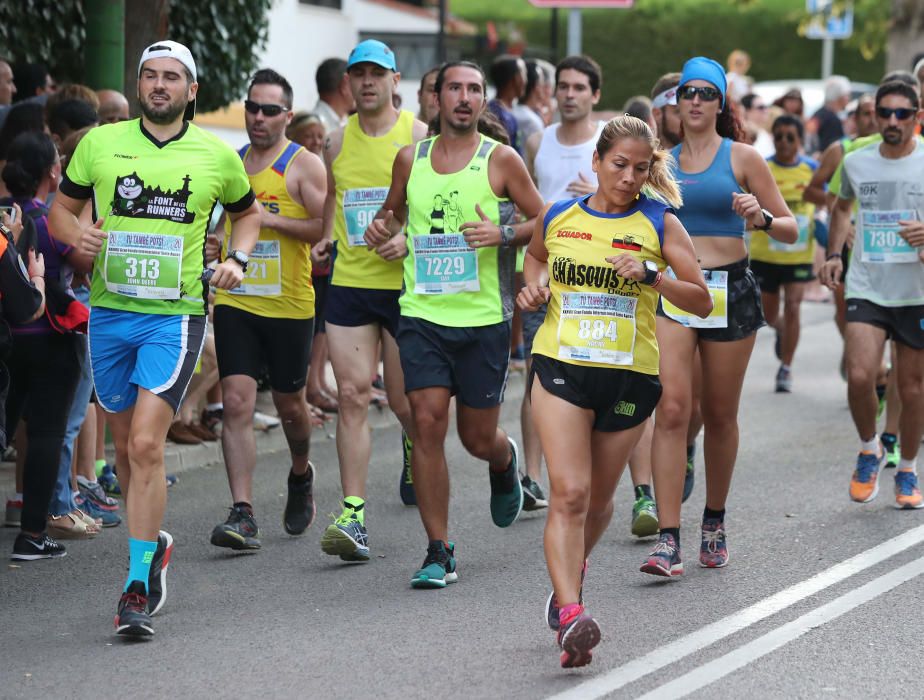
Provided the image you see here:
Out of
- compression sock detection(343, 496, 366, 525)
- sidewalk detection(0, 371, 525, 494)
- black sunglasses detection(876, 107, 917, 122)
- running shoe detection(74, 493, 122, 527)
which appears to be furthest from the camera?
sidewalk detection(0, 371, 525, 494)

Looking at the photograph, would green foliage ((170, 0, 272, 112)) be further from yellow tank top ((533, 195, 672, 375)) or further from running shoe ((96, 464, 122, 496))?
yellow tank top ((533, 195, 672, 375))

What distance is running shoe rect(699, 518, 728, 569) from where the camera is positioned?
7.42 metres

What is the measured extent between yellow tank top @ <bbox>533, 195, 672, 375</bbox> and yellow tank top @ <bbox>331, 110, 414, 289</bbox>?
6.22ft

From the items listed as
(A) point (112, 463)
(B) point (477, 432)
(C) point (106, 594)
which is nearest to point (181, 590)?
(C) point (106, 594)

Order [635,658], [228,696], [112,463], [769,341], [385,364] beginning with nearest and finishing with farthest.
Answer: [228,696]
[635,658]
[385,364]
[112,463]
[769,341]

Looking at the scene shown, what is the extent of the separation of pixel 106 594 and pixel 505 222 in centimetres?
236

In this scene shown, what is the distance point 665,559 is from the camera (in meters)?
7.10

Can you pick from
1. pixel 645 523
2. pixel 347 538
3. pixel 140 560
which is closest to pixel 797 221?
pixel 645 523

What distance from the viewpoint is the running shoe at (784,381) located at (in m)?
13.2

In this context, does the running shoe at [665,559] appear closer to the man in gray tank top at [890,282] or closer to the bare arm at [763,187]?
the bare arm at [763,187]

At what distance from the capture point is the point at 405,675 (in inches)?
227

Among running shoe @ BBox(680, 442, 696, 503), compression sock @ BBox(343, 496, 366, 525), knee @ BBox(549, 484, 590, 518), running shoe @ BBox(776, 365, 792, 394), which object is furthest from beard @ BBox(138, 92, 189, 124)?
running shoe @ BBox(776, 365, 792, 394)

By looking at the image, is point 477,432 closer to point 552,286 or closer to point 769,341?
point 552,286

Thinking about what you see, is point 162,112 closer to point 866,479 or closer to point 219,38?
point 866,479
